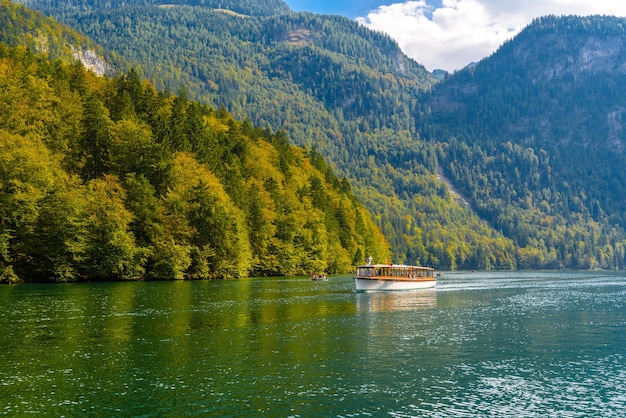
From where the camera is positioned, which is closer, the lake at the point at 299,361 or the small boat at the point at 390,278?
the lake at the point at 299,361

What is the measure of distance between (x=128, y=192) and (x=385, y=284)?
164 feet

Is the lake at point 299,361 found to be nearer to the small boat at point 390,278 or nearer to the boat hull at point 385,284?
the boat hull at point 385,284

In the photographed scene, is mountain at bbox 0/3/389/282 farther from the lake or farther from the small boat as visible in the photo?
the small boat

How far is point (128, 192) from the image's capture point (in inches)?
4577

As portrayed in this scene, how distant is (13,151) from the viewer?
95.2 meters

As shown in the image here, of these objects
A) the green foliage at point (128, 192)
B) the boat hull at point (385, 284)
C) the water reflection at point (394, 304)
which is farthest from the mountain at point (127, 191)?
the water reflection at point (394, 304)

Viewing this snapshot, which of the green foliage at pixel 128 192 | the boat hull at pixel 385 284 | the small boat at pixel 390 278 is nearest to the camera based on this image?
the green foliage at pixel 128 192

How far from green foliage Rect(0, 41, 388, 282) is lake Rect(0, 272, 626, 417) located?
3051cm

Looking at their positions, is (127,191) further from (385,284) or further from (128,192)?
(385,284)

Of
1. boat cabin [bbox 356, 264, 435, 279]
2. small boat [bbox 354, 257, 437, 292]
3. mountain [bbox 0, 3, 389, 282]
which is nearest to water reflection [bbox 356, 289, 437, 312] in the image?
small boat [bbox 354, 257, 437, 292]

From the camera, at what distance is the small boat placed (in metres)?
111

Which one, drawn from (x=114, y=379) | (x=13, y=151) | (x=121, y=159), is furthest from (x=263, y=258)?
(x=114, y=379)

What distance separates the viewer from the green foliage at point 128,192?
98.9m

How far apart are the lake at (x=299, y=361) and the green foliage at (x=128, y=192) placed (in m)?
30.5
